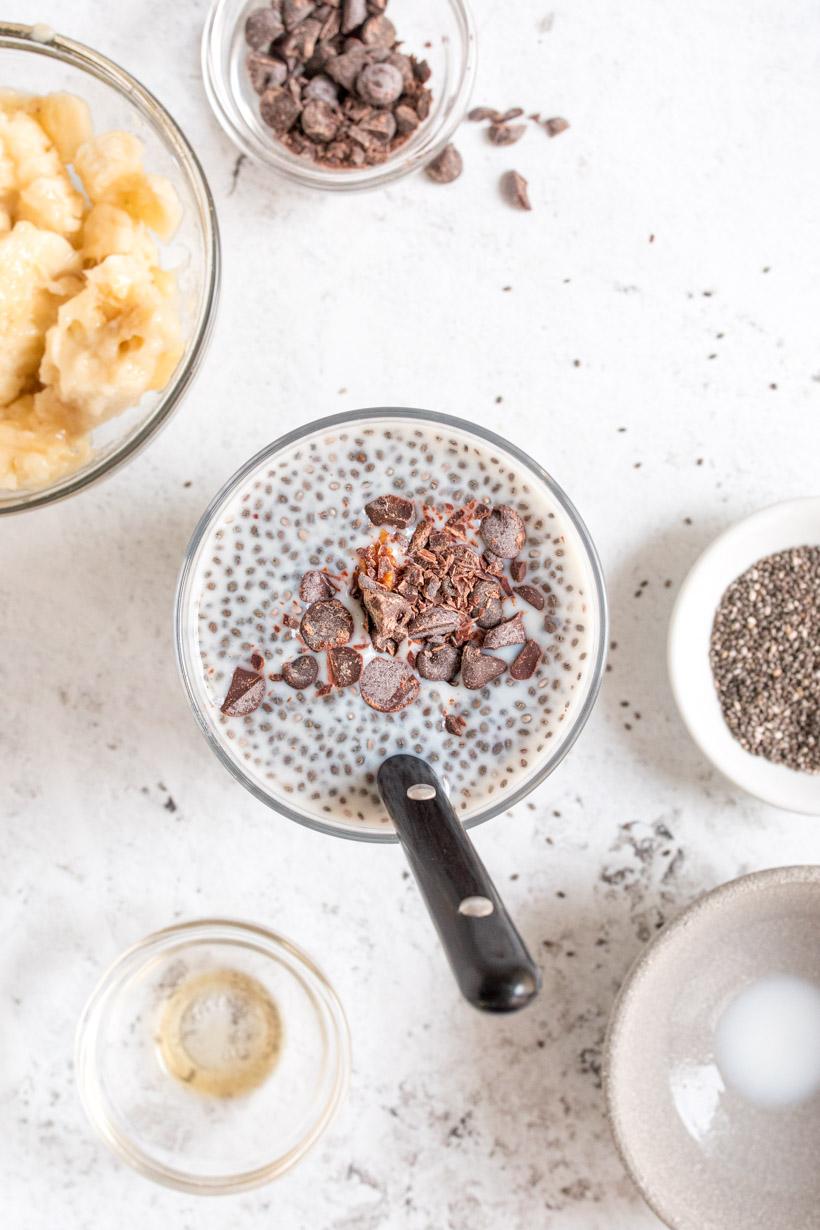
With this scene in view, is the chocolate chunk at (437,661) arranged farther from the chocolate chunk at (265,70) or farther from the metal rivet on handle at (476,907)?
the chocolate chunk at (265,70)

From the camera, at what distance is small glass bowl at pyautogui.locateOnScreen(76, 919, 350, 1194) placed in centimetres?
130

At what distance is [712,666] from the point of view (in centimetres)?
130

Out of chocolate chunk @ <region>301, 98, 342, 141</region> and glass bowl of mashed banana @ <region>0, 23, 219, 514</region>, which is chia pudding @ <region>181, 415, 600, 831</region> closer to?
glass bowl of mashed banana @ <region>0, 23, 219, 514</region>

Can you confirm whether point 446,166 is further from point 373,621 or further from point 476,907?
point 476,907

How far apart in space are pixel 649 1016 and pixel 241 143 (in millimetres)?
1111

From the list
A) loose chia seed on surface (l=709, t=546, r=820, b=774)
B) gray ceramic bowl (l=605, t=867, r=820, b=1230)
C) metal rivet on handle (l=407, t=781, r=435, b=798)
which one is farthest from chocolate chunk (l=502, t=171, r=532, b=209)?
gray ceramic bowl (l=605, t=867, r=820, b=1230)

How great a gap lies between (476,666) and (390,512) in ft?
0.58

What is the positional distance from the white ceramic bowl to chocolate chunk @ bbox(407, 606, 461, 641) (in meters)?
0.33

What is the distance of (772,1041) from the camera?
52.0 inches

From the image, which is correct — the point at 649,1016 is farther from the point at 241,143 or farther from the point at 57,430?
the point at 241,143

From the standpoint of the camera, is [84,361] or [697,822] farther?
[697,822]

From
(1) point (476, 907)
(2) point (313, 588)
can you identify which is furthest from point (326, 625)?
(1) point (476, 907)

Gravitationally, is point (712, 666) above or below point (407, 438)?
below

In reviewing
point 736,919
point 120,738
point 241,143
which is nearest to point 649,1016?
point 736,919
